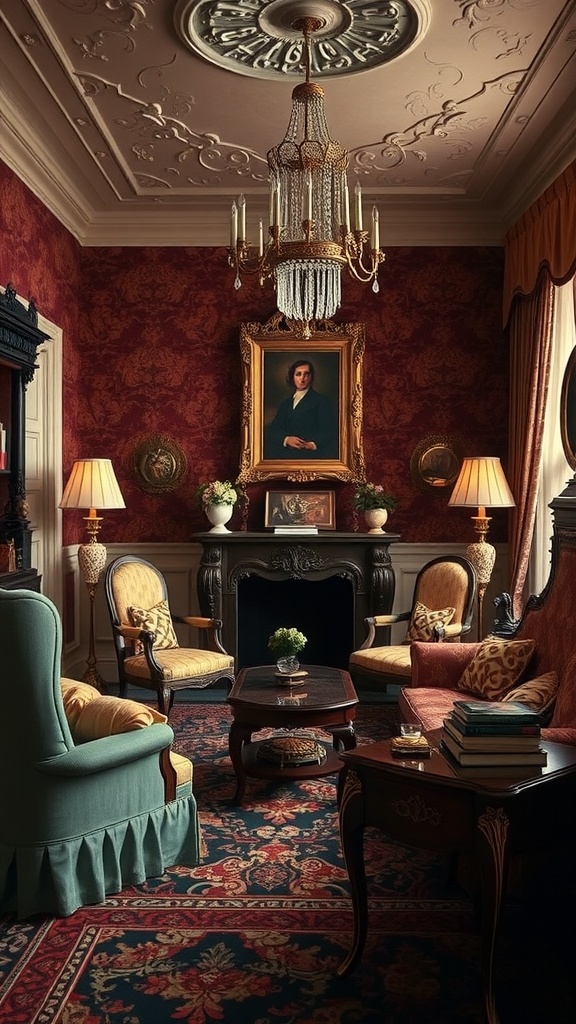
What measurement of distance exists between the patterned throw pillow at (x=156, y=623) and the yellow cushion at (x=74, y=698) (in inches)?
83.0

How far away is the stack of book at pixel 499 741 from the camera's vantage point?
246cm

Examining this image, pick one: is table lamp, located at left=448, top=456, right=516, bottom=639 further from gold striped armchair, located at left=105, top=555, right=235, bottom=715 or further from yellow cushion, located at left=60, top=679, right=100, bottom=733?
yellow cushion, located at left=60, top=679, right=100, bottom=733

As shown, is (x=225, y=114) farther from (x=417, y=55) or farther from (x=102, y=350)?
(x=102, y=350)

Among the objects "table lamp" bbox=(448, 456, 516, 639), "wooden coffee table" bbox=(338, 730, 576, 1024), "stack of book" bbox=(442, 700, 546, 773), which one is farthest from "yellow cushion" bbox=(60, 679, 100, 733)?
"table lamp" bbox=(448, 456, 516, 639)

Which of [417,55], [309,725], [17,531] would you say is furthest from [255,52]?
[309,725]

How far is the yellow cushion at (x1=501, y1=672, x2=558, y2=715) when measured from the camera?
3438mm

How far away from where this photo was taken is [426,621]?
575 cm

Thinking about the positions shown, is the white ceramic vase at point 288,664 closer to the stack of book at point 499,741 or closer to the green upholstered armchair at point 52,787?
the green upholstered armchair at point 52,787

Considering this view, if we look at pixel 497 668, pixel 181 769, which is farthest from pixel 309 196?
pixel 181 769

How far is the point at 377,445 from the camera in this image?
6.71 metres

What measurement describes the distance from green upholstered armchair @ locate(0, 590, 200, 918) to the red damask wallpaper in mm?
3710

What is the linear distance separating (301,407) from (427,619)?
194 centimetres

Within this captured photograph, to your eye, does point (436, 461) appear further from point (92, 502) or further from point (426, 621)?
point (92, 502)

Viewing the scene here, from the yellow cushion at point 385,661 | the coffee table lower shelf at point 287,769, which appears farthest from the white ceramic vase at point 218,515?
the coffee table lower shelf at point 287,769
